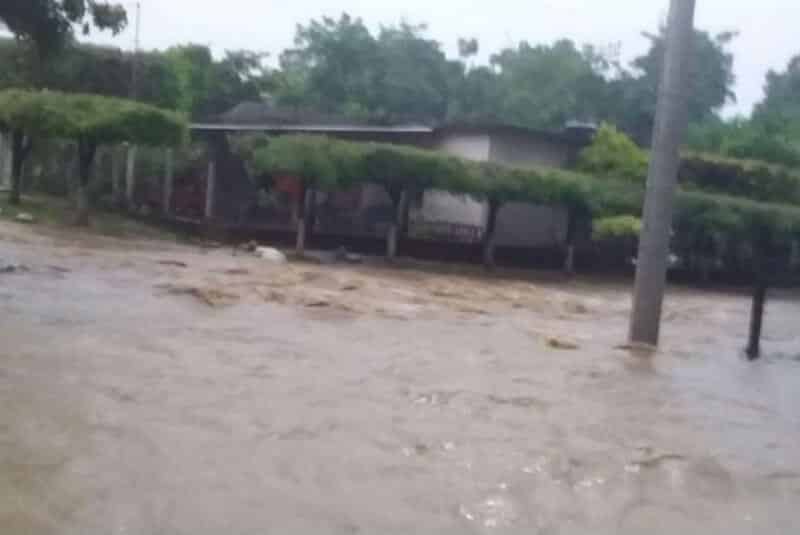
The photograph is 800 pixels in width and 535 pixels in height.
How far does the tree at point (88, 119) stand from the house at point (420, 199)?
14.0 feet

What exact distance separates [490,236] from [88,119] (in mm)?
9462

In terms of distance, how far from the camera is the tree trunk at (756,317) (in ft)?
41.6

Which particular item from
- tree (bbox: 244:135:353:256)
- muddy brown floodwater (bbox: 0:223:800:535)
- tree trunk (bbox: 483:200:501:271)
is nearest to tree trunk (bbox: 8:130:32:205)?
tree (bbox: 244:135:353:256)

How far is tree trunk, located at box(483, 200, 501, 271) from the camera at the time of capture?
1075 inches

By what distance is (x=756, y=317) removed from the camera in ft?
44.0

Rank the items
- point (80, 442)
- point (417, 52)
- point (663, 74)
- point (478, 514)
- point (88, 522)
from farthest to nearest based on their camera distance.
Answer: point (417, 52) → point (663, 74) → point (80, 442) → point (478, 514) → point (88, 522)

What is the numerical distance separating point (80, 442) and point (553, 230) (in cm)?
2625

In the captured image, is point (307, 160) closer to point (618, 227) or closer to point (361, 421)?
point (618, 227)

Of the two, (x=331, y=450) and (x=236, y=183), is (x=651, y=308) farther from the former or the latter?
(x=236, y=183)

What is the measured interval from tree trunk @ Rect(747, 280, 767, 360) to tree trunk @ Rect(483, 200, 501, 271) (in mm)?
13173

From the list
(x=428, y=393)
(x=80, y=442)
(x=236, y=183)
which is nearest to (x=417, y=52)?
(x=236, y=183)

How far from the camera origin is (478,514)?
5758 mm

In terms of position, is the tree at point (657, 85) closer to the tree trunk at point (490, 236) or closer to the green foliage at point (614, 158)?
the green foliage at point (614, 158)

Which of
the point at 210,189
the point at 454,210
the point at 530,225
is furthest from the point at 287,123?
the point at 530,225
